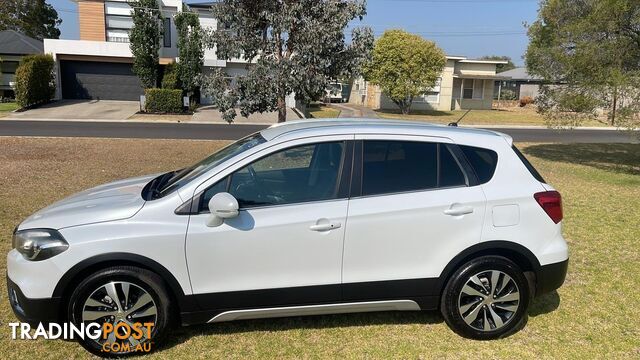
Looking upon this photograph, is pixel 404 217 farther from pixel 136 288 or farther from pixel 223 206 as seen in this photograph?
pixel 136 288

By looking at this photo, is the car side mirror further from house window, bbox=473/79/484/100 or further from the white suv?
house window, bbox=473/79/484/100

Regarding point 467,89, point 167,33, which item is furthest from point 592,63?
point 467,89

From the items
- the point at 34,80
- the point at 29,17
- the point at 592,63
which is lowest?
the point at 34,80

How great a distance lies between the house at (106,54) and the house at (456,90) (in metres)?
12.4

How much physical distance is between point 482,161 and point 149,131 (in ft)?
57.5

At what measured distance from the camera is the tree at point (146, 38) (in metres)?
25.5

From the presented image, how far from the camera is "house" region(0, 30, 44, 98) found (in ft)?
106

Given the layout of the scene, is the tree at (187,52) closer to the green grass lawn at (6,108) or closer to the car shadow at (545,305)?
the green grass lawn at (6,108)

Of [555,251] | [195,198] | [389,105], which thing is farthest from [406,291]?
[389,105]

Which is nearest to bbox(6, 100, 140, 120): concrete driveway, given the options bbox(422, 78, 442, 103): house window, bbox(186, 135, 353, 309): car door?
bbox(422, 78, 442, 103): house window

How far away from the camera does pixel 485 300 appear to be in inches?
150

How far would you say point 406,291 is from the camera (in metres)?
3.75

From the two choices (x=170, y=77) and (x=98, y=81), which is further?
(x=98, y=81)

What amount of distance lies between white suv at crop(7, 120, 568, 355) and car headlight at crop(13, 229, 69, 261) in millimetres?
10
